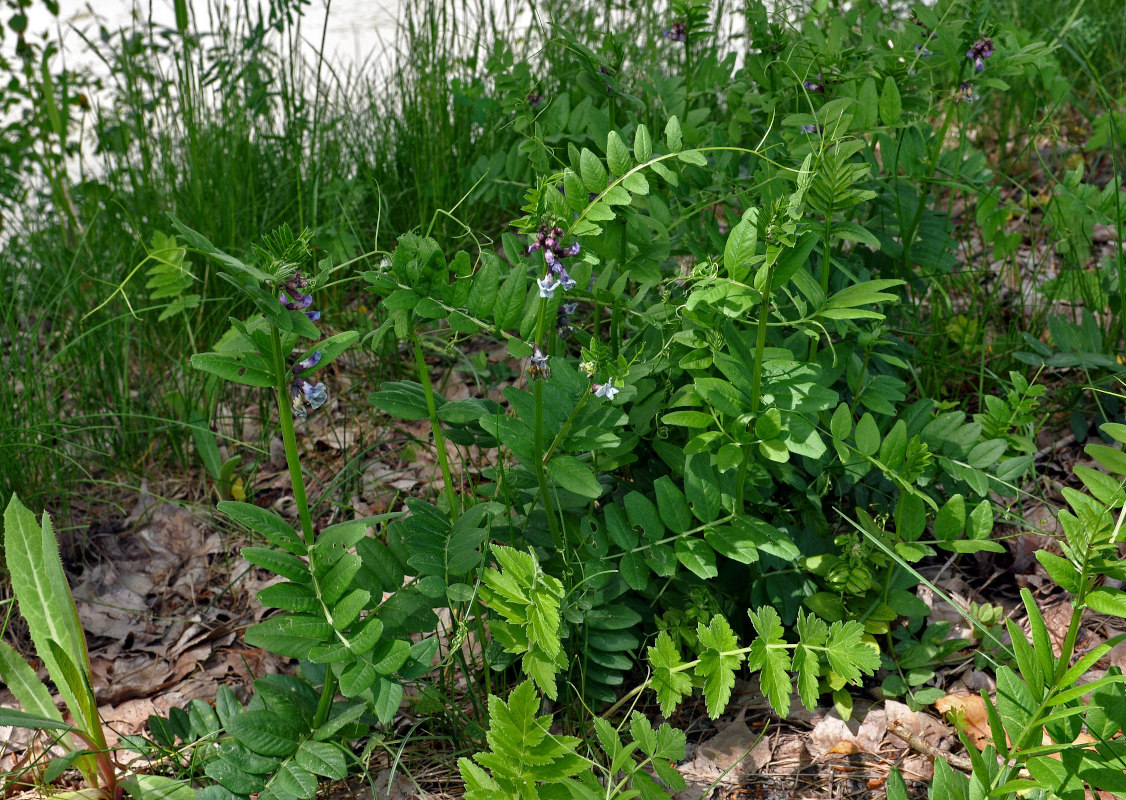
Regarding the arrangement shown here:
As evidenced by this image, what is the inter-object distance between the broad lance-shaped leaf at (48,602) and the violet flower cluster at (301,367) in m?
0.59

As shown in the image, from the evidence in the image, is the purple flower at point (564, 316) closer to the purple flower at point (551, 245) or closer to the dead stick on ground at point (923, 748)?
the purple flower at point (551, 245)

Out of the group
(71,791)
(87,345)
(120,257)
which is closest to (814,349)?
(71,791)

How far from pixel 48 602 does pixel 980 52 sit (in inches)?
92.0

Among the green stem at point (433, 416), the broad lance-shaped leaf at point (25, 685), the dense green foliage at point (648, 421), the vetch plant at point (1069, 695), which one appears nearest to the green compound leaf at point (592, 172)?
the dense green foliage at point (648, 421)

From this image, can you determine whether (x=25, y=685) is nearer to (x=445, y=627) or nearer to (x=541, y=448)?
(x=445, y=627)

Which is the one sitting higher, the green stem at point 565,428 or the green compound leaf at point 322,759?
the green stem at point 565,428

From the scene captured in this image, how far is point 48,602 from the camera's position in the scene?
5.91ft

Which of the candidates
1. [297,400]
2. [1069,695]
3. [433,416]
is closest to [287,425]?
[297,400]

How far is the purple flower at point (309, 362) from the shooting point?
4.92 ft

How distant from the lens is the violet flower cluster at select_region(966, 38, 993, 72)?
7.14 feet

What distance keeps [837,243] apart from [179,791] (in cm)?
187

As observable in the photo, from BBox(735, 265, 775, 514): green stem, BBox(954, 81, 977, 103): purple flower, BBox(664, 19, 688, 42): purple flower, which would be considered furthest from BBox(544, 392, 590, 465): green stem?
BBox(954, 81, 977, 103): purple flower

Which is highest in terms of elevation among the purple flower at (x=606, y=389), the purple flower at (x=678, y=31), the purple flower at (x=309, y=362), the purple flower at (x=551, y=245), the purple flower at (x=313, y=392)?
the purple flower at (x=678, y=31)

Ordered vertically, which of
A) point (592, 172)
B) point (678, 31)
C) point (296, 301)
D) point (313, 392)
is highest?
point (678, 31)
